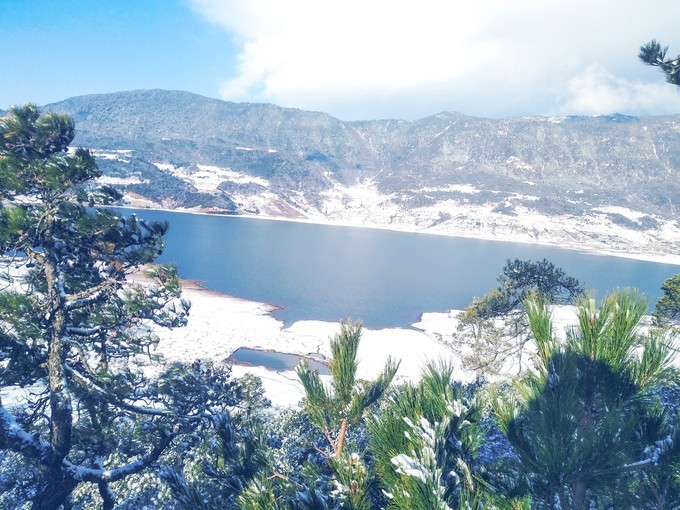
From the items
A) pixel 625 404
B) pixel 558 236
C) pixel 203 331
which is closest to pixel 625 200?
pixel 558 236

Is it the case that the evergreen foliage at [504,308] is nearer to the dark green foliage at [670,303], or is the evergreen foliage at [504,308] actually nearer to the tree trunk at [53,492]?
the dark green foliage at [670,303]

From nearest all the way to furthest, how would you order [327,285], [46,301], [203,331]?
[46,301] < [203,331] < [327,285]

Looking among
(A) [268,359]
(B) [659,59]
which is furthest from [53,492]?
(A) [268,359]

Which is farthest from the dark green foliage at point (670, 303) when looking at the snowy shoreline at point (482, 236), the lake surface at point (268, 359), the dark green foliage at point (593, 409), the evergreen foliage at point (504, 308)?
the snowy shoreline at point (482, 236)

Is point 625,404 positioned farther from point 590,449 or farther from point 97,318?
point 97,318

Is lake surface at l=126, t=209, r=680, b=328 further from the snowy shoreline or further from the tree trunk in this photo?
the tree trunk

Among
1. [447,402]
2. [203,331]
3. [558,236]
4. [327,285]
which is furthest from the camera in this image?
[558,236]
